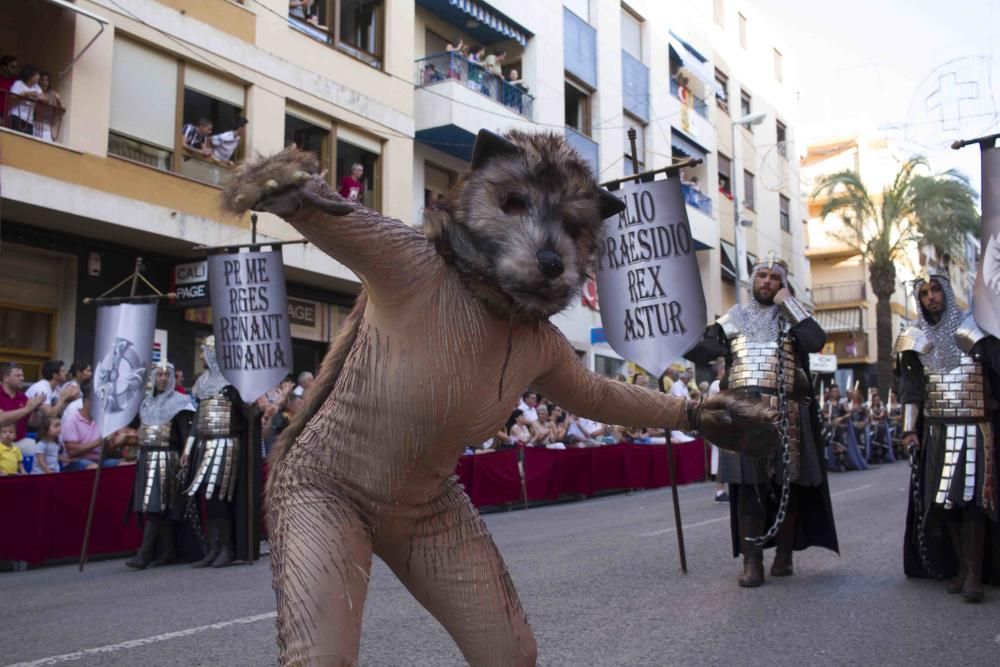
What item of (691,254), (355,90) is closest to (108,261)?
(355,90)

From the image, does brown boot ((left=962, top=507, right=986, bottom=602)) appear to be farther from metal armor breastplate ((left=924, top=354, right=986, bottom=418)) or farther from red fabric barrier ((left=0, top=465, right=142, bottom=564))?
red fabric barrier ((left=0, top=465, right=142, bottom=564))

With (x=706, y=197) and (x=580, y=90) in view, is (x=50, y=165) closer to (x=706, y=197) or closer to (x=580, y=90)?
(x=580, y=90)

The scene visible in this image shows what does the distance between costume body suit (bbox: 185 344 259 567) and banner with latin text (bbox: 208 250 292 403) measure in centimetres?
49

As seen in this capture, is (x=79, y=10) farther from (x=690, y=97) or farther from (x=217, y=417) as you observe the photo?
(x=690, y=97)

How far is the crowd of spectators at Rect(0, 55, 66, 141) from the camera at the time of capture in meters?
13.1

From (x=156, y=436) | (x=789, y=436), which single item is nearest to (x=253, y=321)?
(x=156, y=436)

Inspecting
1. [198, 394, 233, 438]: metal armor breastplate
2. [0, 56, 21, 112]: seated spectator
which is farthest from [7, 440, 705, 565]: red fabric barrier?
[0, 56, 21, 112]: seated spectator

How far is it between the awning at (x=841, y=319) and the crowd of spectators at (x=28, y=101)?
3966 centimetres

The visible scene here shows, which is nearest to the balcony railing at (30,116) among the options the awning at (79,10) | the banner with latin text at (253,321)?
the awning at (79,10)

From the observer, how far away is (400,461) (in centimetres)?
248

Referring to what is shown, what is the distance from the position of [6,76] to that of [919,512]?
1239cm

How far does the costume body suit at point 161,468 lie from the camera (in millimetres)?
9328

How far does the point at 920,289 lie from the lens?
6.81 metres

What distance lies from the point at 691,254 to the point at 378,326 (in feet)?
16.8
